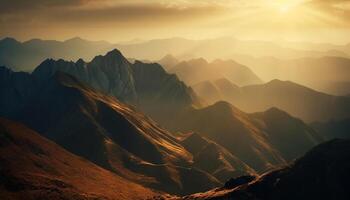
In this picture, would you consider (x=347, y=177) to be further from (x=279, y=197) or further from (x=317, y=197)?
(x=279, y=197)

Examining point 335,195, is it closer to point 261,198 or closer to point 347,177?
point 347,177

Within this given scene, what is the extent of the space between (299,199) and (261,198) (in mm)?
16029

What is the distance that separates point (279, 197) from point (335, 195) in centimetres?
2325

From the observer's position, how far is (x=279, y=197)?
199 m

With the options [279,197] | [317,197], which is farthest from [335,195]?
[279,197]

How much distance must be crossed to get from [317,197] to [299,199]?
760 centimetres

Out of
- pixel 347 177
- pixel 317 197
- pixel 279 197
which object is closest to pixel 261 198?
pixel 279 197

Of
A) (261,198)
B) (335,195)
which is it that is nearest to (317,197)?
(335,195)

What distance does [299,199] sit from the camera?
197 m

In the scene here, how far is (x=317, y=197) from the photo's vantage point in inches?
7736

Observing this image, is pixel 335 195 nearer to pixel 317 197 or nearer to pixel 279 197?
pixel 317 197

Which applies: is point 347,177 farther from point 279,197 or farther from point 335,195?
point 279,197

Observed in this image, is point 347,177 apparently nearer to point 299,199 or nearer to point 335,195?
point 335,195

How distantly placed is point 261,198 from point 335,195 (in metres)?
30.9
